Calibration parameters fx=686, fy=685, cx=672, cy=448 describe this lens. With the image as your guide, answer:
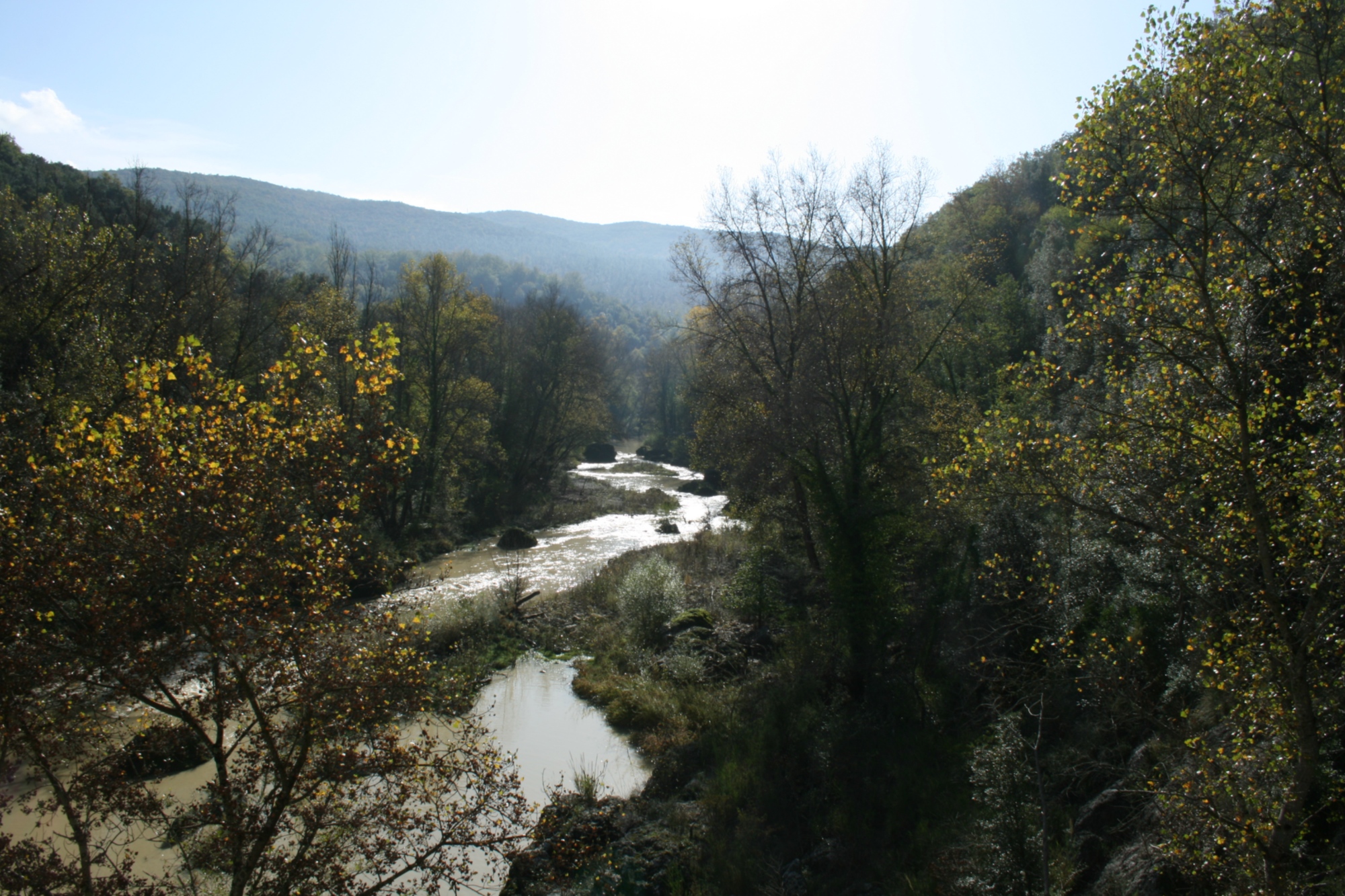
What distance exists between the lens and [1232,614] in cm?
502

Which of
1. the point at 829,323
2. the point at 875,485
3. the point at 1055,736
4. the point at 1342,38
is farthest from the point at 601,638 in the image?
the point at 1342,38

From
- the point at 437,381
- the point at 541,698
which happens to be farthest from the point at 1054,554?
the point at 437,381

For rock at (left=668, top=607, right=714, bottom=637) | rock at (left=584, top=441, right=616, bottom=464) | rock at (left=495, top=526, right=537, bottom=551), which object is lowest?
rock at (left=584, top=441, right=616, bottom=464)

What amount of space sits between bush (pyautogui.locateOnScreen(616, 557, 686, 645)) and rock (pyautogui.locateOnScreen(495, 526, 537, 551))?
1038 cm

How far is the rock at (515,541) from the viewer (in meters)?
29.3

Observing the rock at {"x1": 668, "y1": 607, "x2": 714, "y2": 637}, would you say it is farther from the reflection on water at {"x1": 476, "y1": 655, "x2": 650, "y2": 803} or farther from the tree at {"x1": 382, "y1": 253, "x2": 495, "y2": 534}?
the tree at {"x1": 382, "y1": 253, "x2": 495, "y2": 534}

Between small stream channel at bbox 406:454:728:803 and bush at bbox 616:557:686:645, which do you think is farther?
bush at bbox 616:557:686:645

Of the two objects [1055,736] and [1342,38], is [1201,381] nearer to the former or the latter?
[1342,38]

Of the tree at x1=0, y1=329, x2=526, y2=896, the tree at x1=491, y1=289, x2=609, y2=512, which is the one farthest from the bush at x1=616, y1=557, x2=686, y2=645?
the tree at x1=491, y1=289, x2=609, y2=512

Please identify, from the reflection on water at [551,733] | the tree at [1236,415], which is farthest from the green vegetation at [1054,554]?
the reflection on water at [551,733]

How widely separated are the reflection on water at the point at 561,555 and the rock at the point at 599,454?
76.2 ft

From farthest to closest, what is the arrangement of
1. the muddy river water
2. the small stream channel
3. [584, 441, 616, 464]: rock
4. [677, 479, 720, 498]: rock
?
[584, 441, 616, 464]: rock, [677, 479, 720, 498]: rock, the small stream channel, the muddy river water

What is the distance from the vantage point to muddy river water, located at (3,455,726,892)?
1127cm

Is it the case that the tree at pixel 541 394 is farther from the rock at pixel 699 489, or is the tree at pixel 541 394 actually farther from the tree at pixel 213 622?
the tree at pixel 213 622
